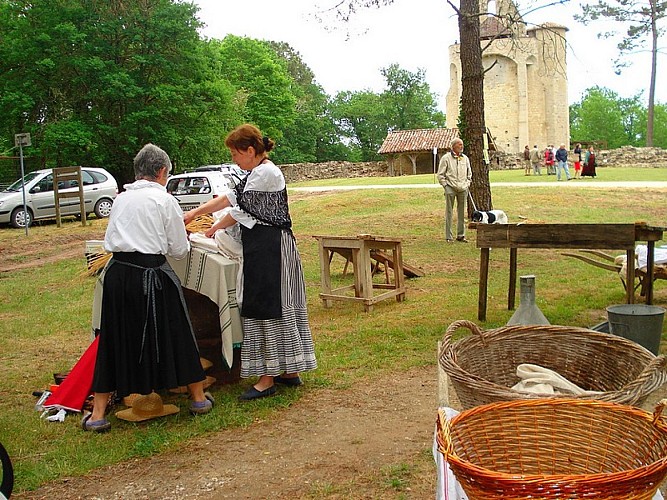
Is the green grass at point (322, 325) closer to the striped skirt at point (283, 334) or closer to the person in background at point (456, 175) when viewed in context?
the striped skirt at point (283, 334)

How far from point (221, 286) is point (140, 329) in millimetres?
678

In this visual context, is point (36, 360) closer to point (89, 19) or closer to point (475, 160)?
point (475, 160)

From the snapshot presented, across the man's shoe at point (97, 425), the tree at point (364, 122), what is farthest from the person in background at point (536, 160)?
the tree at point (364, 122)

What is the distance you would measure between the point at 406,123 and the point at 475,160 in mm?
60416

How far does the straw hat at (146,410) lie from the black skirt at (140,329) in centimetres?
28

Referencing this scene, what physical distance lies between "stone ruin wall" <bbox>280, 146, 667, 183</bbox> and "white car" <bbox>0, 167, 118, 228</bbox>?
25760 millimetres

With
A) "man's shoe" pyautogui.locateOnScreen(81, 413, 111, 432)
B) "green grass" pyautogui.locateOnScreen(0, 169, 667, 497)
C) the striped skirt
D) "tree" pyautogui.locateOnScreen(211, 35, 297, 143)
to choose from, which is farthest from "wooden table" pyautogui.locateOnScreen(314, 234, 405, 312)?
"tree" pyautogui.locateOnScreen(211, 35, 297, 143)

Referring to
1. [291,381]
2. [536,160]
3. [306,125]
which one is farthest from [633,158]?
[291,381]

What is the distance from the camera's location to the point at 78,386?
5.10 metres

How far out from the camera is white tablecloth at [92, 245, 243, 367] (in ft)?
16.3

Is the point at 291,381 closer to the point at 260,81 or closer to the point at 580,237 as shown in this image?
the point at 580,237

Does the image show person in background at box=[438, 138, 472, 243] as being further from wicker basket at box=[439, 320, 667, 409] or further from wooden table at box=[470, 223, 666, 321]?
wicker basket at box=[439, 320, 667, 409]

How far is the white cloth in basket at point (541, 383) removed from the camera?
2.70 metres

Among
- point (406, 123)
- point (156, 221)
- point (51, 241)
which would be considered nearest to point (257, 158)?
point (156, 221)
